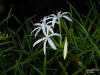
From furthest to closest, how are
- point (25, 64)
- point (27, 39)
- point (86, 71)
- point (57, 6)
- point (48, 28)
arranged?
point (57, 6) < point (27, 39) < point (25, 64) < point (48, 28) < point (86, 71)

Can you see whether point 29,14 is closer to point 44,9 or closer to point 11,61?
point 44,9

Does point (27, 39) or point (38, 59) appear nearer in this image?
point (38, 59)

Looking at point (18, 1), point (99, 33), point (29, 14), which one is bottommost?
point (99, 33)

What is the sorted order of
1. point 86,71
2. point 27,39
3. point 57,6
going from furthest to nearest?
point 57,6
point 27,39
point 86,71

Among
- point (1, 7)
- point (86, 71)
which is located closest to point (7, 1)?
point (1, 7)

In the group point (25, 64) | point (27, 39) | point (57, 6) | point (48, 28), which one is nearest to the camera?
point (48, 28)

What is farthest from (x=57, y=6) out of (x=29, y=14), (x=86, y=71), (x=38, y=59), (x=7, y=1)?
(x=86, y=71)

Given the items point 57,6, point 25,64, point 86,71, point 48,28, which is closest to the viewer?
point 86,71

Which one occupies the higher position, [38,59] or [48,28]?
[48,28]

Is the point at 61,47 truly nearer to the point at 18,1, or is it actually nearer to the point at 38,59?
the point at 38,59
